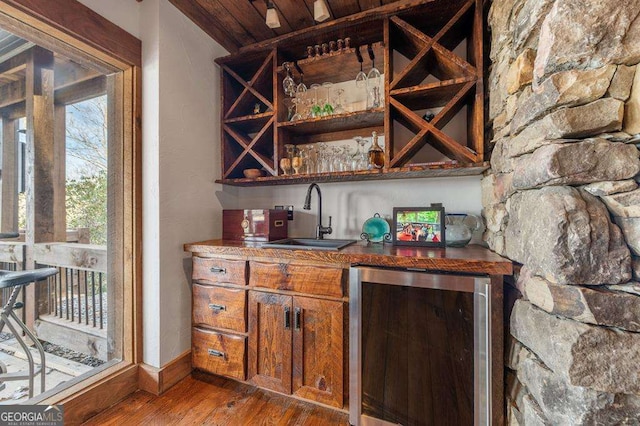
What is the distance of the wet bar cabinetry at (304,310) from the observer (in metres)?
1.13

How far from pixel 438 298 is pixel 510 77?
1036 mm

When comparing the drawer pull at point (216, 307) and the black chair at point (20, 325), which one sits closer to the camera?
the black chair at point (20, 325)

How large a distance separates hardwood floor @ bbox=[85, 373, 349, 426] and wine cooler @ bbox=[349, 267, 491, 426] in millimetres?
306

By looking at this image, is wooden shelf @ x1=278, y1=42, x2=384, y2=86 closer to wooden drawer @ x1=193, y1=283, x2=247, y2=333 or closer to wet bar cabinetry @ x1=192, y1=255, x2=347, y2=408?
wet bar cabinetry @ x1=192, y1=255, x2=347, y2=408

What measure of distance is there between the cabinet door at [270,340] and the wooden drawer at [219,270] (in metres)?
0.14

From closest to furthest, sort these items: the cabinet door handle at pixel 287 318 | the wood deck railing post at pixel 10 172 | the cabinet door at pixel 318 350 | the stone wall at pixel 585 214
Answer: the stone wall at pixel 585 214, the cabinet door at pixel 318 350, the cabinet door handle at pixel 287 318, the wood deck railing post at pixel 10 172

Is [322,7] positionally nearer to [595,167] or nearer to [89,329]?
[595,167]

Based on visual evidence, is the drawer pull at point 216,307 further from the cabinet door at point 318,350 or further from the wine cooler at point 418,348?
the wine cooler at point 418,348

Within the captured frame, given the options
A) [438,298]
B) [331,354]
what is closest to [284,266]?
[331,354]

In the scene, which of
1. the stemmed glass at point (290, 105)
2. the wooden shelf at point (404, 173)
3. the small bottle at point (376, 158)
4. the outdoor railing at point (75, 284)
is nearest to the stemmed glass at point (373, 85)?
the small bottle at point (376, 158)

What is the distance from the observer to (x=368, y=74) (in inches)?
72.6

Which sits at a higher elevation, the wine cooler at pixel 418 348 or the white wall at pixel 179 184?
the white wall at pixel 179 184
